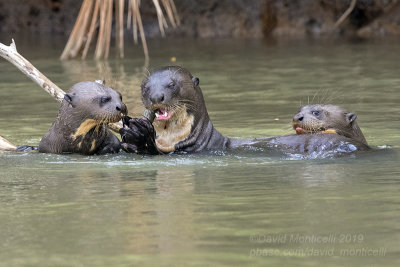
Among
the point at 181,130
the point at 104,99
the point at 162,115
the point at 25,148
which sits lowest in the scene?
the point at 25,148

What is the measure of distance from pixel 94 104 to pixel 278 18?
13.1 meters

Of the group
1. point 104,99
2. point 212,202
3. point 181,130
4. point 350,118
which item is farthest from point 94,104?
point 212,202

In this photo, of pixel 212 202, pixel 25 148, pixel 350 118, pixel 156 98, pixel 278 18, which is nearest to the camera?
pixel 212 202

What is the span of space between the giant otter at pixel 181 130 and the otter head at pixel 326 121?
14 centimetres

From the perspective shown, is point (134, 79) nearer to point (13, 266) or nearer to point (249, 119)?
point (249, 119)

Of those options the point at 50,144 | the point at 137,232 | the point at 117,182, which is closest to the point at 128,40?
the point at 50,144

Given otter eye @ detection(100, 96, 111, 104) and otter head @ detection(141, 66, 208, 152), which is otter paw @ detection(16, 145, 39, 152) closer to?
otter eye @ detection(100, 96, 111, 104)

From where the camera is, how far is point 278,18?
19.3 meters

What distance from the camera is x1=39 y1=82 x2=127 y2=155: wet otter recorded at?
6617mm

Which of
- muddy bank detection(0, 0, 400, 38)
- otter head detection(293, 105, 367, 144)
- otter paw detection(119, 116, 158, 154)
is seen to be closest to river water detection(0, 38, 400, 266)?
otter paw detection(119, 116, 158, 154)

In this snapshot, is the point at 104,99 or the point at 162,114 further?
the point at 104,99

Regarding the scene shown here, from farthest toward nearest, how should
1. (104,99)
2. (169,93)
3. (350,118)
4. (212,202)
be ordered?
(350,118) → (104,99) → (169,93) → (212,202)

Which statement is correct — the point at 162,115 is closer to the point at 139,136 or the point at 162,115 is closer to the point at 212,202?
the point at 139,136

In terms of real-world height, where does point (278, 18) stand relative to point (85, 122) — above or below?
above
